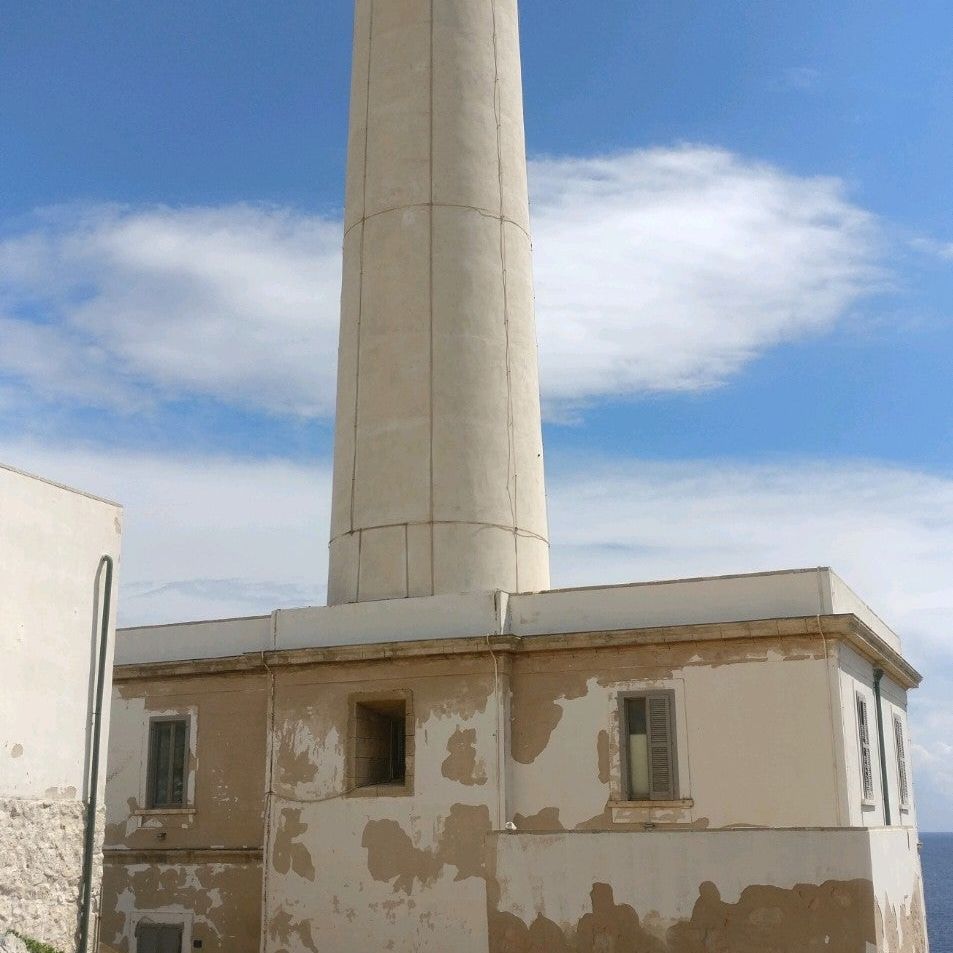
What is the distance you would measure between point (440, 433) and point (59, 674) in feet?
28.0

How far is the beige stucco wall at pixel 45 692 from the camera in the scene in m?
11.0

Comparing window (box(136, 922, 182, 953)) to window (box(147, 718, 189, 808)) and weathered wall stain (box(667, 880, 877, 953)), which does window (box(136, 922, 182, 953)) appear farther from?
weathered wall stain (box(667, 880, 877, 953))

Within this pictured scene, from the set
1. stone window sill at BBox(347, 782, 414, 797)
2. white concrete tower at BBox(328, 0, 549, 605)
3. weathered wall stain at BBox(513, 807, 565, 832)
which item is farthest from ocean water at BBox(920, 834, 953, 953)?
stone window sill at BBox(347, 782, 414, 797)

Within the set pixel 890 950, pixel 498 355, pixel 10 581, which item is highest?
pixel 498 355

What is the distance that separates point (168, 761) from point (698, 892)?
9.04 metres

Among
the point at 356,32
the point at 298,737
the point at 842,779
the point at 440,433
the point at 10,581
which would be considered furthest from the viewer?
the point at 356,32

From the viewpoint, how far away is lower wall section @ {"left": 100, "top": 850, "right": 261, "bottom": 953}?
59.8ft

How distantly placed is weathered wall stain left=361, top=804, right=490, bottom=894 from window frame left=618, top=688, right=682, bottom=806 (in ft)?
6.05

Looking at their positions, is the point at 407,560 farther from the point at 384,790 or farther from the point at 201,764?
the point at 201,764

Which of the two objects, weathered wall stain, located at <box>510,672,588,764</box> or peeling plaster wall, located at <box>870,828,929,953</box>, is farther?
weathered wall stain, located at <box>510,672,588,764</box>

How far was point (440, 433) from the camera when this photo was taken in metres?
19.3

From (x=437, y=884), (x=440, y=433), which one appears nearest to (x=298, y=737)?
(x=437, y=884)

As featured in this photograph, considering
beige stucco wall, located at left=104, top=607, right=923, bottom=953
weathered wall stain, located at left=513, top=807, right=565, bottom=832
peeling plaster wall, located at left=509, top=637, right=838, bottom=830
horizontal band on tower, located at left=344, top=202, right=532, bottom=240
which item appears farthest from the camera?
horizontal band on tower, located at left=344, top=202, right=532, bottom=240

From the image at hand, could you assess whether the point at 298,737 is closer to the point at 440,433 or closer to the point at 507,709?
the point at 507,709
